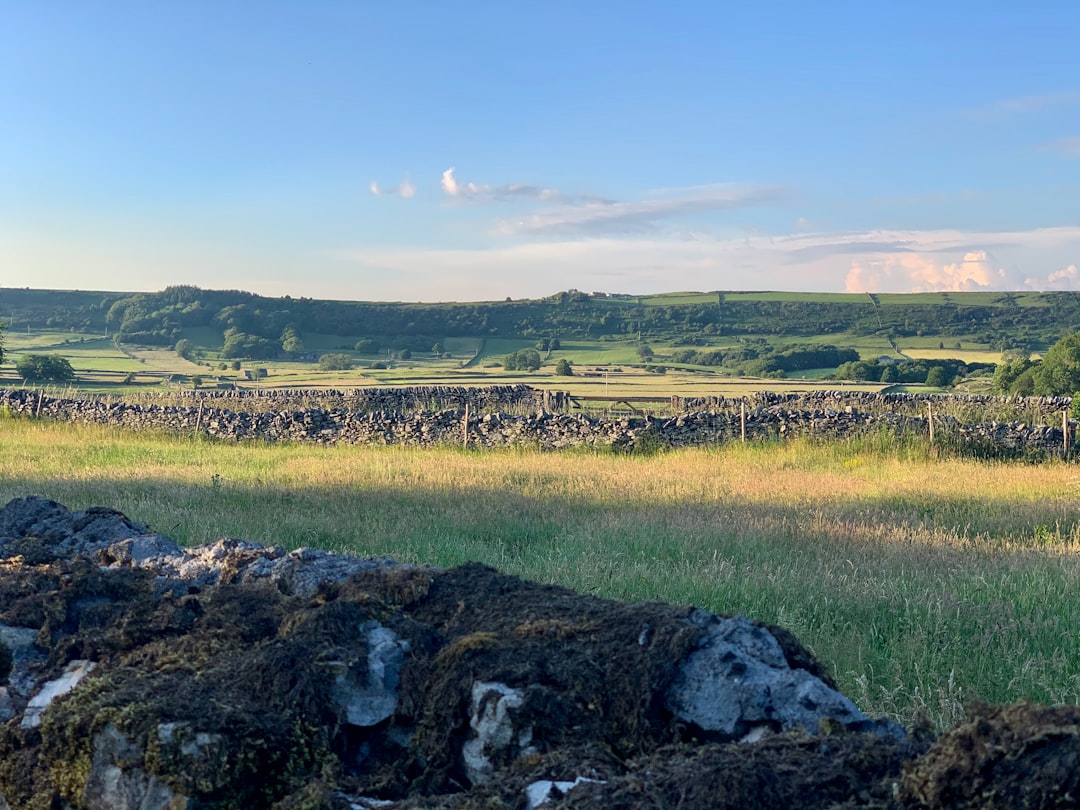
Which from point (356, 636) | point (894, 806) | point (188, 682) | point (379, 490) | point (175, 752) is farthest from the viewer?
point (379, 490)

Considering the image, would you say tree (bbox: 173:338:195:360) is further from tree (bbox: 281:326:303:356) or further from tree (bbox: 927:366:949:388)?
tree (bbox: 927:366:949:388)

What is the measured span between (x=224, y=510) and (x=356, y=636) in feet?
29.0

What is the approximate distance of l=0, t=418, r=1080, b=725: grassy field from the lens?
6.54 m

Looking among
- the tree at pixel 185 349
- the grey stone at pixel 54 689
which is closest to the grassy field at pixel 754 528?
the grey stone at pixel 54 689

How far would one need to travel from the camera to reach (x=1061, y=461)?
20438 millimetres

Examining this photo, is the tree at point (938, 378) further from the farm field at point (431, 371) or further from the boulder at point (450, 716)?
the boulder at point (450, 716)

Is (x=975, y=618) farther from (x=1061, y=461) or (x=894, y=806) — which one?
(x=1061, y=461)

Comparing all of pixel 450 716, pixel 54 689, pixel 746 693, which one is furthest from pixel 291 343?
pixel 746 693

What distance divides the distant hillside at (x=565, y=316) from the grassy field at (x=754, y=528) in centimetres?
7850

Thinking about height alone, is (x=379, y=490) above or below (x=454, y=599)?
below

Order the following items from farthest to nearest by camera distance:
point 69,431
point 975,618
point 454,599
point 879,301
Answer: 1. point 879,301
2. point 69,431
3. point 975,618
4. point 454,599

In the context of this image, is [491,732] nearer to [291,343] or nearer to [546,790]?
[546,790]

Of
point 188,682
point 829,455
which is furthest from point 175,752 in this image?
point 829,455

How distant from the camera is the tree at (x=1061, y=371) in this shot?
45.2 meters
